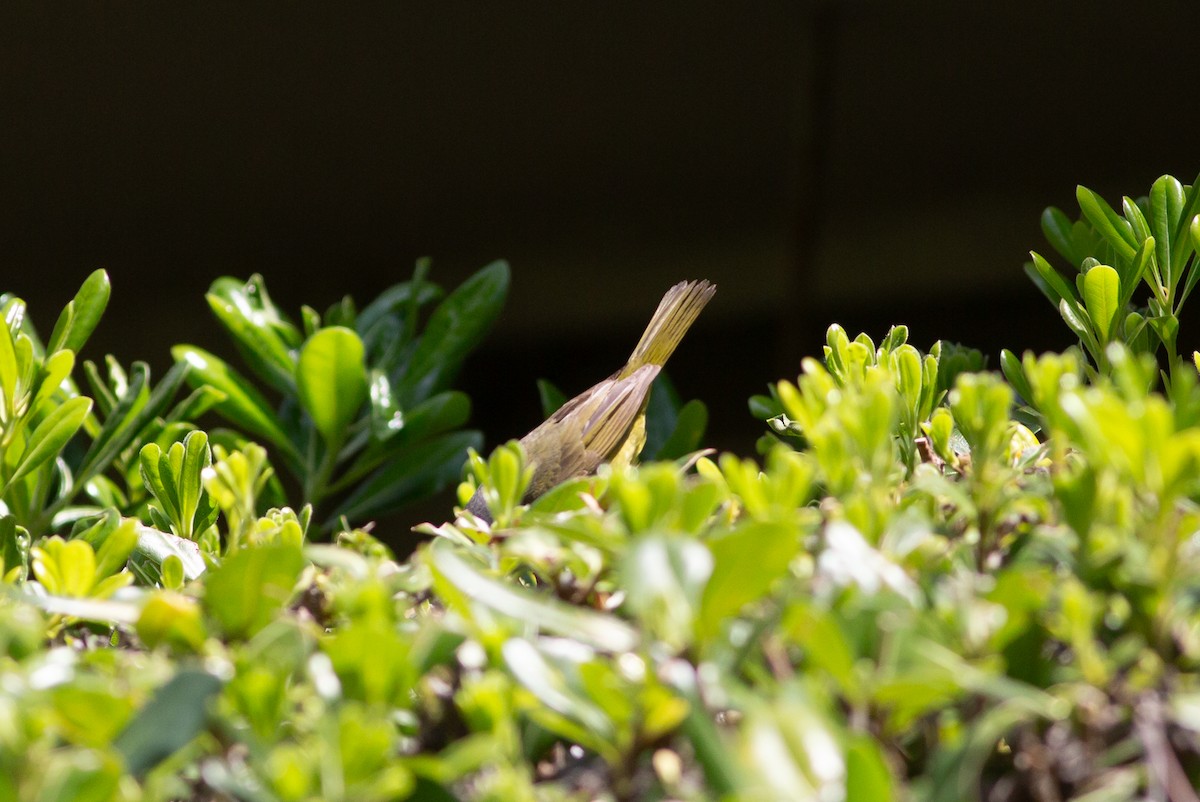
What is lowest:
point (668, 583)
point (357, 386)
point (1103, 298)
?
point (357, 386)

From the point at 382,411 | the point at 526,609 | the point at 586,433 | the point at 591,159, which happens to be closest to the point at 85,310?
the point at 382,411

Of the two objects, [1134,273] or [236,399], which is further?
[236,399]

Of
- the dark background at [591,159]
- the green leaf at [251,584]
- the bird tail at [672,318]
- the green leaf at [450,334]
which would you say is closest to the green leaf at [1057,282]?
the green leaf at [251,584]

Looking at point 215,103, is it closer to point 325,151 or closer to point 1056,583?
point 325,151

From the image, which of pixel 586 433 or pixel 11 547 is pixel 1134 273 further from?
pixel 586 433

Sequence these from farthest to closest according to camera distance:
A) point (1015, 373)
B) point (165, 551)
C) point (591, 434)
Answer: point (591, 434) → point (1015, 373) → point (165, 551)

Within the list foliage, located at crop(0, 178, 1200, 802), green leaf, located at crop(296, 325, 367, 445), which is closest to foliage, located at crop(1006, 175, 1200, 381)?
foliage, located at crop(0, 178, 1200, 802)
